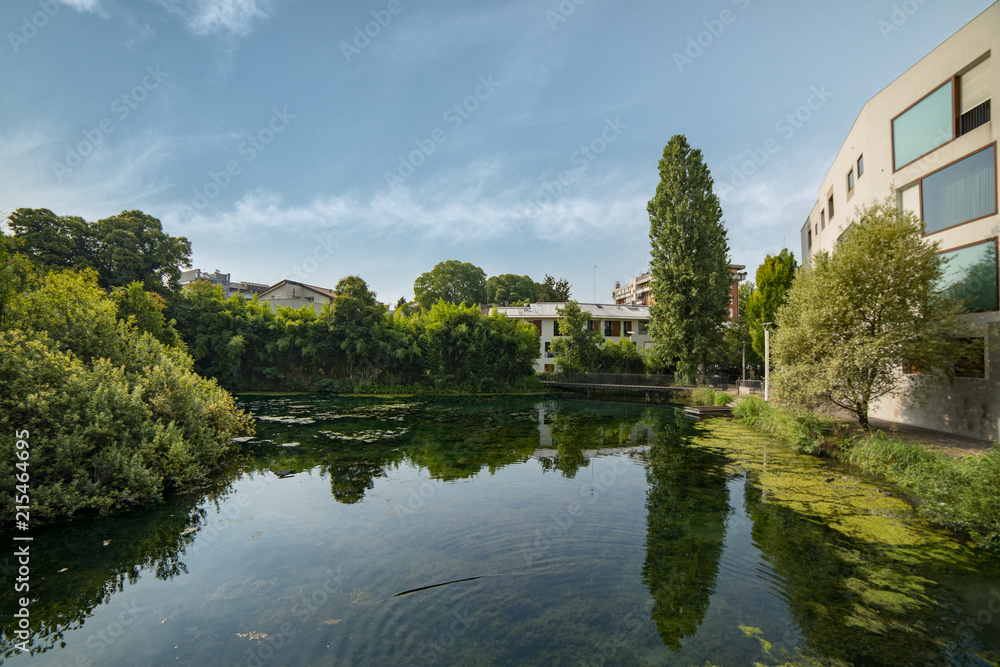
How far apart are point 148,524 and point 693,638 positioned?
28.4 ft

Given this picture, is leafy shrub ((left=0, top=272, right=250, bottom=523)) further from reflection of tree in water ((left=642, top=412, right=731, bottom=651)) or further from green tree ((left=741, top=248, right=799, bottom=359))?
green tree ((left=741, top=248, right=799, bottom=359))

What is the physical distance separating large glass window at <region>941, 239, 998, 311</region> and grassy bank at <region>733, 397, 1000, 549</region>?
4357mm

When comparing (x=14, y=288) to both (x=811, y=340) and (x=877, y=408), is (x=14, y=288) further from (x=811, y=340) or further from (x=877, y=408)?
(x=877, y=408)

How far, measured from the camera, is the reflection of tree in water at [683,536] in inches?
203

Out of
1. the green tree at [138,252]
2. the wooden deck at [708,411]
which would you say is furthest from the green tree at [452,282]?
the wooden deck at [708,411]

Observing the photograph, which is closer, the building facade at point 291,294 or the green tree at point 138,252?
the green tree at point 138,252

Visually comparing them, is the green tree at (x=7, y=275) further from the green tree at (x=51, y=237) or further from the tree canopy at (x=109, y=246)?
the green tree at (x=51, y=237)

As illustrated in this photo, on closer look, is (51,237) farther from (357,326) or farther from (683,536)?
(683,536)

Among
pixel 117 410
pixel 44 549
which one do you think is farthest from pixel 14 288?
pixel 44 549

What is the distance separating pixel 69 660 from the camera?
432 cm

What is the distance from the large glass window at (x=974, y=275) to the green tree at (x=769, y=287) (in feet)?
43.7

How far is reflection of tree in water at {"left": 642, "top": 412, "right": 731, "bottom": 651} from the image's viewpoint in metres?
5.16

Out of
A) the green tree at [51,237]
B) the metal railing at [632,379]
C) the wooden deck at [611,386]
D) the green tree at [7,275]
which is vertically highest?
the green tree at [51,237]

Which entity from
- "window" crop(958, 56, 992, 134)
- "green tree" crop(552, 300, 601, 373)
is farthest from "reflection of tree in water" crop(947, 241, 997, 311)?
"green tree" crop(552, 300, 601, 373)
